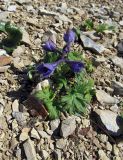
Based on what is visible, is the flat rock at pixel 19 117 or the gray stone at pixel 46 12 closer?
the flat rock at pixel 19 117

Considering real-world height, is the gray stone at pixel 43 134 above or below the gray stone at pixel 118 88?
below

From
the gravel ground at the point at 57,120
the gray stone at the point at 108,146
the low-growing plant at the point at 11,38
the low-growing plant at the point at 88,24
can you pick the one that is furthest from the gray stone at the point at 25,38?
the gray stone at the point at 108,146

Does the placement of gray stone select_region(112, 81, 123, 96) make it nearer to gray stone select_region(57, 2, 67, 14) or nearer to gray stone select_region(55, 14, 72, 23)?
gray stone select_region(55, 14, 72, 23)

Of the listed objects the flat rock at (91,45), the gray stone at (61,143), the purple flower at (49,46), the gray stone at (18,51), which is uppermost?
the purple flower at (49,46)

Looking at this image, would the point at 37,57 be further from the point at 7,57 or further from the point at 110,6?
the point at 110,6

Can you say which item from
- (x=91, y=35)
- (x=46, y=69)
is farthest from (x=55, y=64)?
(x=91, y=35)

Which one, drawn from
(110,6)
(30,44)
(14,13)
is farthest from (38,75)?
(110,6)

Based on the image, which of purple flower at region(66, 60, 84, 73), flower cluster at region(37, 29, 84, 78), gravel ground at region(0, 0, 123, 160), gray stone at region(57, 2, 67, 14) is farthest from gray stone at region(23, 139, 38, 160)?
gray stone at region(57, 2, 67, 14)

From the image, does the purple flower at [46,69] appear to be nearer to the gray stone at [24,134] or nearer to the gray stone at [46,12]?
the gray stone at [24,134]
